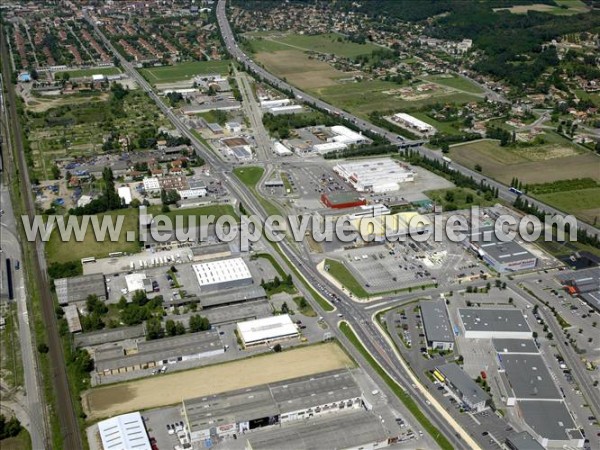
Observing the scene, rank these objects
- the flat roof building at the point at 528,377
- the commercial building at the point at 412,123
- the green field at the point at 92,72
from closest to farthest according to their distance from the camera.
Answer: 1. the flat roof building at the point at 528,377
2. the commercial building at the point at 412,123
3. the green field at the point at 92,72

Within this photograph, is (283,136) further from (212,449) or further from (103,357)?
(212,449)

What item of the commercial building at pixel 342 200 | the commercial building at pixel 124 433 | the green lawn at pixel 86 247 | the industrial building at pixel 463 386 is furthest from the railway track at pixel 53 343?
the commercial building at pixel 342 200

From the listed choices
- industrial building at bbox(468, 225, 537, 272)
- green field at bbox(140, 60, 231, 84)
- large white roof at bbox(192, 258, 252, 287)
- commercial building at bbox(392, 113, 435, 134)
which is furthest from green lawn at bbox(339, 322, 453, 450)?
green field at bbox(140, 60, 231, 84)

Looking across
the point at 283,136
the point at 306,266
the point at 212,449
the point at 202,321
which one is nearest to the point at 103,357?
the point at 202,321

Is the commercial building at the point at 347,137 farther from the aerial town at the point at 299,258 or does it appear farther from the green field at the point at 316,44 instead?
the green field at the point at 316,44

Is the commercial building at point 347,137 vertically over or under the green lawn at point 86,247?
over

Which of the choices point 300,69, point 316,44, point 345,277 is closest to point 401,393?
point 345,277
